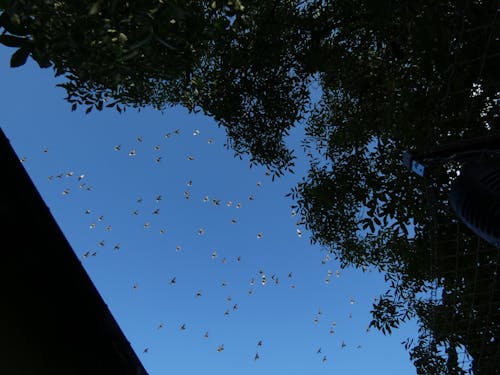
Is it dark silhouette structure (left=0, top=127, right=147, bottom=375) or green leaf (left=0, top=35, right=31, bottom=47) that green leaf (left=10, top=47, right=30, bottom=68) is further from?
dark silhouette structure (left=0, top=127, right=147, bottom=375)

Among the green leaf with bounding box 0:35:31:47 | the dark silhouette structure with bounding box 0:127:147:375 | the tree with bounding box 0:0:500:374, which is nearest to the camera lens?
the green leaf with bounding box 0:35:31:47

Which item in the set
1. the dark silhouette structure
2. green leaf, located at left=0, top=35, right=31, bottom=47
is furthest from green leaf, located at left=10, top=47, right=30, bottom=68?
the dark silhouette structure

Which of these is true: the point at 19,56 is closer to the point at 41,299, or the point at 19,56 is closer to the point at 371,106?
the point at 41,299

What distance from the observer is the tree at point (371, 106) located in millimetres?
6816

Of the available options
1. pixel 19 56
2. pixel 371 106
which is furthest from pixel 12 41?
pixel 371 106

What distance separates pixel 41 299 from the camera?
13.9ft

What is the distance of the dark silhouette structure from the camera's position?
148 inches

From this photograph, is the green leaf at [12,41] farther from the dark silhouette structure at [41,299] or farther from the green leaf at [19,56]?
the dark silhouette structure at [41,299]

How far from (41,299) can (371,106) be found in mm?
8751

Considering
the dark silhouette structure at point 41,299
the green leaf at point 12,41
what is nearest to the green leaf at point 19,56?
the green leaf at point 12,41

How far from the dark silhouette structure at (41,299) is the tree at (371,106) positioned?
2049 mm

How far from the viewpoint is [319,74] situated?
1204 centimetres

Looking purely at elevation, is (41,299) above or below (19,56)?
below

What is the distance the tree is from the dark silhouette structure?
2049mm
